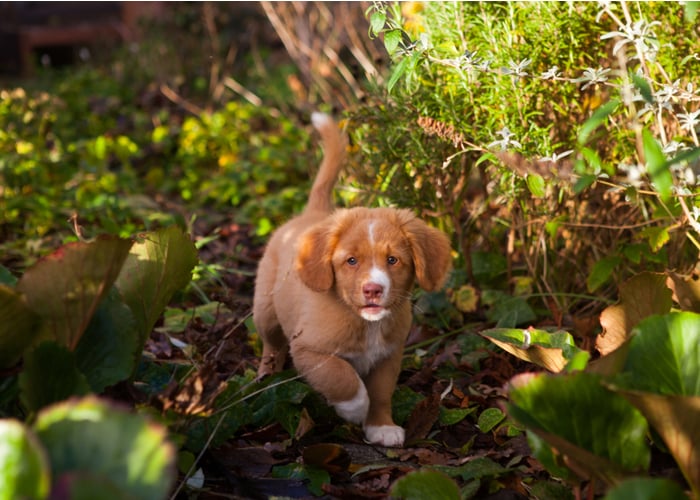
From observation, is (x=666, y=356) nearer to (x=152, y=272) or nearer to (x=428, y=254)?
(x=428, y=254)

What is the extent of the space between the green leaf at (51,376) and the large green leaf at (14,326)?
0.12 metres

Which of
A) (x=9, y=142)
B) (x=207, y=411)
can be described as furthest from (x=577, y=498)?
(x=9, y=142)

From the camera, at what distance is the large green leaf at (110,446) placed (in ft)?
4.62

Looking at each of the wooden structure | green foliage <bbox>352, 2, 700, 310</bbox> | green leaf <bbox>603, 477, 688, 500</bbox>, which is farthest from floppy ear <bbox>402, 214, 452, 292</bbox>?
the wooden structure

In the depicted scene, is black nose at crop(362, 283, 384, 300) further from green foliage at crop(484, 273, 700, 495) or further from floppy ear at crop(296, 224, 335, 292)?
green foliage at crop(484, 273, 700, 495)

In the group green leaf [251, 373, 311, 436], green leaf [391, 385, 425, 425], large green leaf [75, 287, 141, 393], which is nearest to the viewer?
large green leaf [75, 287, 141, 393]

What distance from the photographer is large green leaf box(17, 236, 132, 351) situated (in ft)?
6.50

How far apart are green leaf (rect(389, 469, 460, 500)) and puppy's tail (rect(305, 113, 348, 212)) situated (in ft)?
5.95

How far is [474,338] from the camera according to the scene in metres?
3.61

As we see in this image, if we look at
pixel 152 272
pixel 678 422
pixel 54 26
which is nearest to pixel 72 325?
pixel 152 272

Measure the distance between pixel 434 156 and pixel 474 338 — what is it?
2.60 ft

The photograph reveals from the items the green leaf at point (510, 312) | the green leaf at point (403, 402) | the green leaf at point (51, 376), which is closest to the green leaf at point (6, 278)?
the green leaf at point (51, 376)

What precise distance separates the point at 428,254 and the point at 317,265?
397mm

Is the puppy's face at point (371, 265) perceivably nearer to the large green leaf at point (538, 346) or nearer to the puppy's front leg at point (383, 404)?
the puppy's front leg at point (383, 404)
